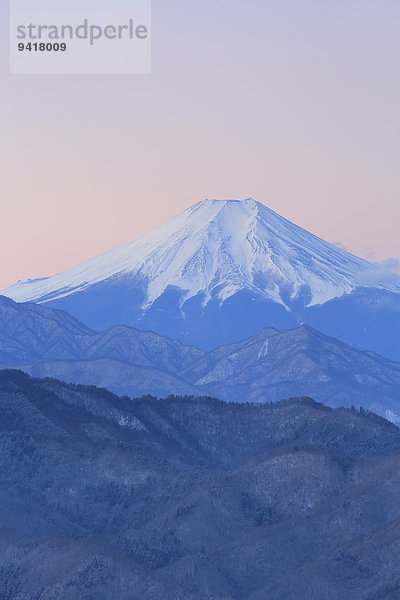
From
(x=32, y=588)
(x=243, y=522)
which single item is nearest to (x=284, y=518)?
(x=243, y=522)

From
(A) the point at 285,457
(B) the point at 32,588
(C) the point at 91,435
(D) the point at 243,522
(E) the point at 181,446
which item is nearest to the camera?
(B) the point at 32,588

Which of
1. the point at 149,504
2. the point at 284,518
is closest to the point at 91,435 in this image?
the point at 149,504

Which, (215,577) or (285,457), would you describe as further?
(285,457)

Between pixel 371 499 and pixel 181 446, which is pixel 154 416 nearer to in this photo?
pixel 181 446

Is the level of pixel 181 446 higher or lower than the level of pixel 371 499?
lower

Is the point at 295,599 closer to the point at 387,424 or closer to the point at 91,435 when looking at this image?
the point at 91,435

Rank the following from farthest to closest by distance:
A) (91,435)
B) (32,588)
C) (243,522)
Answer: (91,435) → (243,522) → (32,588)
